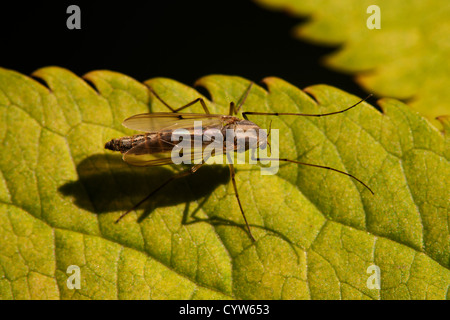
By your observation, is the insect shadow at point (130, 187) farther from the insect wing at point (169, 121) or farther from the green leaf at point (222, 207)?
the insect wing at point (169, 121)

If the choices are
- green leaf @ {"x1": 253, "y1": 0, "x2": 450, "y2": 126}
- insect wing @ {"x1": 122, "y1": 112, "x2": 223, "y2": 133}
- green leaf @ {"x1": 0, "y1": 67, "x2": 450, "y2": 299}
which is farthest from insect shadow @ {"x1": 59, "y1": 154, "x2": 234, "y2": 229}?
green leaf @ {"x1": 253, "y1": 0, "x2": 450, "y2": 126}

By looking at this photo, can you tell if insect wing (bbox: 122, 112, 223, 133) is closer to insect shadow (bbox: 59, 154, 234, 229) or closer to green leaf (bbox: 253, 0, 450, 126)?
insect shadow (bbox: 59, 154, 234, 229)

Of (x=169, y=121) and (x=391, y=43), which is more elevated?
(x=391, y=43)

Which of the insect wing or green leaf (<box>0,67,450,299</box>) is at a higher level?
the insect wing

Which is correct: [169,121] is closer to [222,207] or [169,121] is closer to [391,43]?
[222,207]

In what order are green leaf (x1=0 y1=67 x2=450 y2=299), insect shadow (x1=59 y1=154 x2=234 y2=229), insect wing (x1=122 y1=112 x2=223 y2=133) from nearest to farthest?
1. green leaf (x1=0 y1=67 x2=450 y2=299)
2. insect shadow (x1=59 y1=154 x2=234 y2=229)
3. insect wing (x1=122 y1=112 x2=223 y2=133)

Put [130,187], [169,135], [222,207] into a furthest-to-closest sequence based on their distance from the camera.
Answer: [169,135] < [130,187] < [222,207]

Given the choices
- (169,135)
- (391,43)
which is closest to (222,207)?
(169,135)
